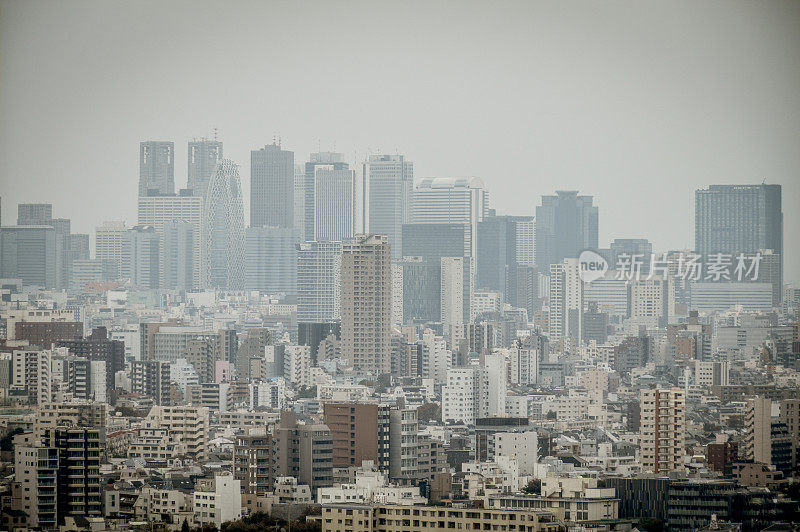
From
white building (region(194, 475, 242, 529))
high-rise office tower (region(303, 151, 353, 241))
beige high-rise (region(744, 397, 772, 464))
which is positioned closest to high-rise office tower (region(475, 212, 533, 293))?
high-rise office tower (region(303, 151, 353, 241))

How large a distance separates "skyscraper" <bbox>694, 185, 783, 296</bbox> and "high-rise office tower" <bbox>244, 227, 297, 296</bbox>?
16150mm

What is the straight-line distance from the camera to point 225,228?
1922 inches

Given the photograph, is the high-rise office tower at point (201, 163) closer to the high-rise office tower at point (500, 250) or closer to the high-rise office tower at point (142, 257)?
the high-rise office tower at point (142, 257)

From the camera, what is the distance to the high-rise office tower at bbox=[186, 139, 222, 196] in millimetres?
46531

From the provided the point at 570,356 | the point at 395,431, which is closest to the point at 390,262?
the point at 570,356

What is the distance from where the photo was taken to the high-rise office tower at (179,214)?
45.5 m

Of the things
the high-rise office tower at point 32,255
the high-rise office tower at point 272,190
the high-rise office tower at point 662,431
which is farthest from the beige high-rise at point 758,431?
the high-rise office tower at point 272,190

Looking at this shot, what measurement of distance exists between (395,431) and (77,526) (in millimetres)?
3997

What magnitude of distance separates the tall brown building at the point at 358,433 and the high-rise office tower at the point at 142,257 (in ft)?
87.1

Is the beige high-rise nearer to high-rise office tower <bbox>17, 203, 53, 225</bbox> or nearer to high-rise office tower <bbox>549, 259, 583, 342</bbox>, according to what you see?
high-rise office tower <bbox>549, 259, 583, 342</bbox>

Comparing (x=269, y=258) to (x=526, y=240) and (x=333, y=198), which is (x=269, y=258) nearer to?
(x=333, y=198)

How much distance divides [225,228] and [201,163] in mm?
1802

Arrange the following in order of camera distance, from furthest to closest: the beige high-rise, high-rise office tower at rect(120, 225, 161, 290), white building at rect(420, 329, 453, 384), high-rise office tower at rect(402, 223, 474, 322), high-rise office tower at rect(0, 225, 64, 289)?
high-rise office tower at rect(120, 225, 161, 290) < high-rise office tower at rect(402, 223, 474, 322) < high-rise office tower at rect(0, 225, 64, 289) < white building at rect(420, 329, 453, 384) < the beige high-rise

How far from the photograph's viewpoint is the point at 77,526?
41.6 ft
